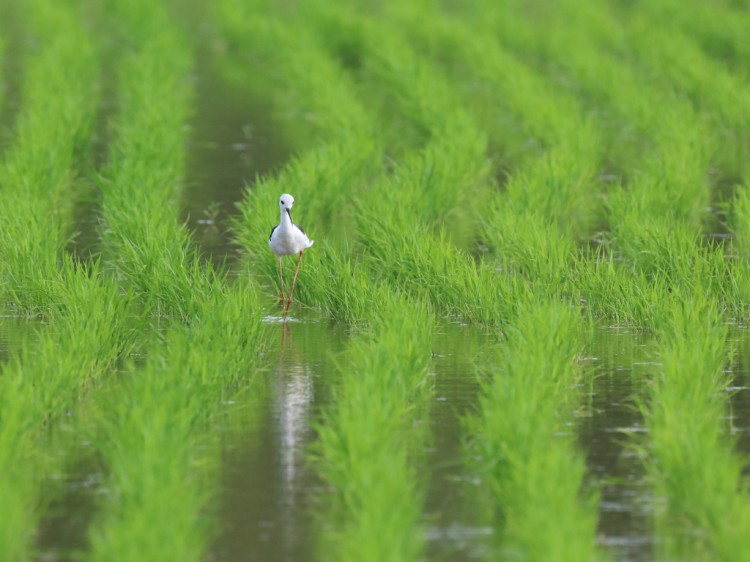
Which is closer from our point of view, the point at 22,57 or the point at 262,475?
the point at 262,475

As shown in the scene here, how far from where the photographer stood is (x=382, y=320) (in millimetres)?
7309

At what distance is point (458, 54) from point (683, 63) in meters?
3.09

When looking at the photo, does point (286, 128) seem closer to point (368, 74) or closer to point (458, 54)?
point (368, 74)

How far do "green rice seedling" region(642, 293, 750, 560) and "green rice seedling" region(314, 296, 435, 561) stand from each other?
2.38 feet

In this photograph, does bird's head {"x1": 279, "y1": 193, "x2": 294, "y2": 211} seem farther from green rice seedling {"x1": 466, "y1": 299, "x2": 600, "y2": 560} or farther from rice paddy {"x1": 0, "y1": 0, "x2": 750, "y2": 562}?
green rice seedling {"x1": 466, "y1": 299, "x2": 600, "y2": 560}

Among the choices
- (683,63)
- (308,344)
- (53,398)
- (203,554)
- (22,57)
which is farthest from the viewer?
(22,57)

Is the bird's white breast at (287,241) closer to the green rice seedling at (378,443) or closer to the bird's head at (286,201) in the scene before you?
the bird's head at (286,201)

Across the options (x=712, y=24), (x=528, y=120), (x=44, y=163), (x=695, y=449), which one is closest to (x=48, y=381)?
(x=695, y=449)

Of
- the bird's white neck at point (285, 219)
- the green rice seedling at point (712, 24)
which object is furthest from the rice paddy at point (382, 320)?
the green rice seedling at point (712, 24)

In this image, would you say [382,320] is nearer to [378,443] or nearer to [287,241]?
[287,241]

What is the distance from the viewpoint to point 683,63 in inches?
589

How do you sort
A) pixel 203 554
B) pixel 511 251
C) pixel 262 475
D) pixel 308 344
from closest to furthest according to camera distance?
pixel 203 554 < pixel 262 475 < pixel 308 344 < pixel 511 251

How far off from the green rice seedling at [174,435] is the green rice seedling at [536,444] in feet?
2.75

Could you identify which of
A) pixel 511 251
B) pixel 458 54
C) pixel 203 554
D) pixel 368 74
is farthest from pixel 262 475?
pixel 458 54
